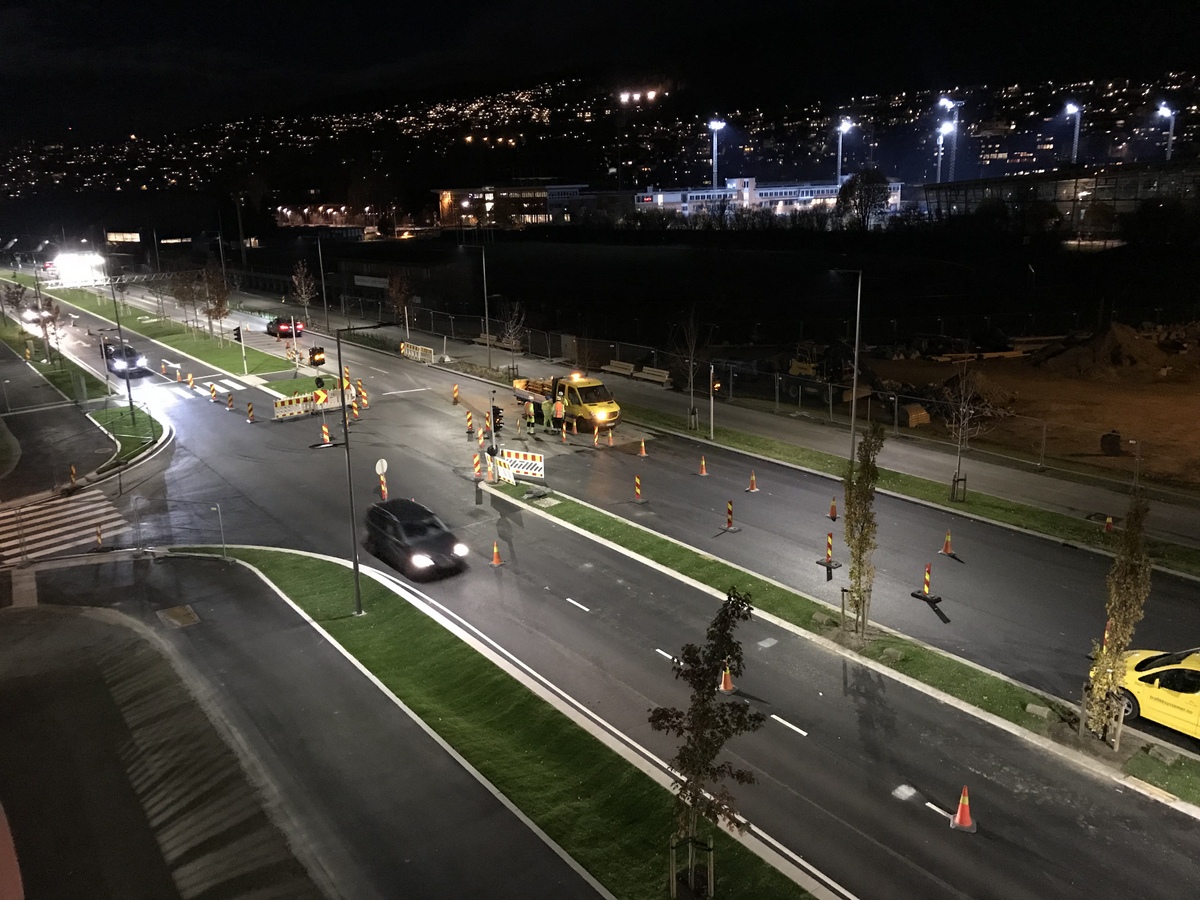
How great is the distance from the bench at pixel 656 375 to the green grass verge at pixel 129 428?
2266 centimetres

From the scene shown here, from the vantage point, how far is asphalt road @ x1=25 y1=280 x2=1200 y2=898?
452 inches

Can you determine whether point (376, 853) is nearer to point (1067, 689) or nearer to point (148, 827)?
point (148, 827)

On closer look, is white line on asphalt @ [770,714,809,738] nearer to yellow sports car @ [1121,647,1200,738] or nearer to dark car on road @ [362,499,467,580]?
yellow sports car @ [1121,647,1200,738]

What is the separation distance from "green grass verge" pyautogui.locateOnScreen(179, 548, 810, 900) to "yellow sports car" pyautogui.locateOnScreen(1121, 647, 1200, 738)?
7.45 m

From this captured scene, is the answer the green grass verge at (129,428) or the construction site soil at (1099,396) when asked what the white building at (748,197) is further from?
the green grass verge at (129,428)

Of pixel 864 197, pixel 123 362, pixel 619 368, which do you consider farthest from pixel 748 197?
pixel 123 362

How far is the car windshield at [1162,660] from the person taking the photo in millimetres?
13991

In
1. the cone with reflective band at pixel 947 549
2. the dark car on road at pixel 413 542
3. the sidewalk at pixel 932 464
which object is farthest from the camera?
the sidewalk at pixel 932 464

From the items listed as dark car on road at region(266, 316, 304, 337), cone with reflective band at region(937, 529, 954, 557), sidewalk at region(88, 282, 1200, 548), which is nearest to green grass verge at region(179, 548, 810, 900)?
cone with reflective band at region(937, 529, 954, 557)

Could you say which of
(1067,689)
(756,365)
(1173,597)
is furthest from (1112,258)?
(1067,689)

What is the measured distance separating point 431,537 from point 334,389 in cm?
2191

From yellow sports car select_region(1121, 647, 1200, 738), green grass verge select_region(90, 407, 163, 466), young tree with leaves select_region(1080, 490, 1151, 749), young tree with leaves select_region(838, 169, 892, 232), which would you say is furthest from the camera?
young tree with leaves select_region(838, 169, 892, 232)

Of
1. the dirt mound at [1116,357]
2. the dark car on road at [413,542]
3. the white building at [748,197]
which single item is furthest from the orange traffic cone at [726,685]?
the white building at [748,197]

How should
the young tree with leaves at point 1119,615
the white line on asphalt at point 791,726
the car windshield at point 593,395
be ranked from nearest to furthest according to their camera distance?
the young tree with leaves at point 1119,615
the white line on asphalt at point 791,726
the car windshield at point 593,395
